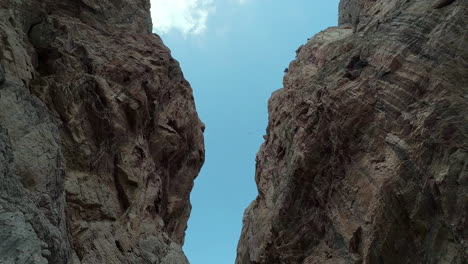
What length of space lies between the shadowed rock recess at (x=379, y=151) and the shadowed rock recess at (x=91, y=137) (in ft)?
25.7

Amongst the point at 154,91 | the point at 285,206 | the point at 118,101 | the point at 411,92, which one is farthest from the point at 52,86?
the point at 411,92

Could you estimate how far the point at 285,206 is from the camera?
92.8 ft

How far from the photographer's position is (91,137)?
21781 mm

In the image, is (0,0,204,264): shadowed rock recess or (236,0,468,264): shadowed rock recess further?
(236,0,468,264): shadowed rock recess

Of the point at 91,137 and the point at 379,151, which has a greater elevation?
the point at 91,137

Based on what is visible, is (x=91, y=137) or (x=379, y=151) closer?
(x=91, y=137)

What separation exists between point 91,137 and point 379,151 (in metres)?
14.8

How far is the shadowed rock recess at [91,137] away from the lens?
13930mm

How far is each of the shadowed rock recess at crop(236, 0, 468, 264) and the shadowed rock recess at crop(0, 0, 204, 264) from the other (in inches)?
309

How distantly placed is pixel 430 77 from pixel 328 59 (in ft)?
33.9

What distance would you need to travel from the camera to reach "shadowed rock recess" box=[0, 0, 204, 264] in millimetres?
13930

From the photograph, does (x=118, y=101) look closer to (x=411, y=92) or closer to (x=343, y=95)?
(x=343, y=95)

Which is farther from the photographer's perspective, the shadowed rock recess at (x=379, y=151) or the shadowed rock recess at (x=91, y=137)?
the shadowed rock recess at (x=379, y=151)

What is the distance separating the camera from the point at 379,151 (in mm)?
22953
